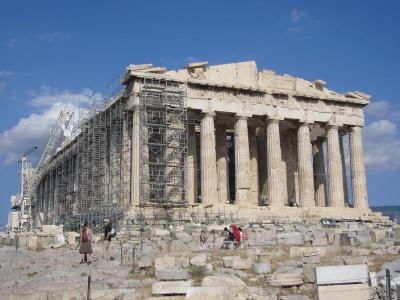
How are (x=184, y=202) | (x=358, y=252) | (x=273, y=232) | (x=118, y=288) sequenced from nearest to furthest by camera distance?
(x=118, y=288), (x=358, y=252), (x=273, y=232), (x=184, y=202)

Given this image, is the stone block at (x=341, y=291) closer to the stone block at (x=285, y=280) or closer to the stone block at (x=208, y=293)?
A: the stone block at (x=208, y=293)

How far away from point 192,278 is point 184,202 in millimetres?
19828

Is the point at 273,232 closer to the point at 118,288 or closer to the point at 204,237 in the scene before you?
the point at 204,237

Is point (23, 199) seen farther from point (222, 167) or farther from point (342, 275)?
point (342, 275)

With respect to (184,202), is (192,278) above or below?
below

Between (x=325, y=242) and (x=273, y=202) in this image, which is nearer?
(x=325, y=242)

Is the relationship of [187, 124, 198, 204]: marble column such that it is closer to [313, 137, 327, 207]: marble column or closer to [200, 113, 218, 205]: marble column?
[200, 113, 218, 205]: marble column

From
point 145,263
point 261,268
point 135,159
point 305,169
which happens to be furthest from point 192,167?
point 261,268

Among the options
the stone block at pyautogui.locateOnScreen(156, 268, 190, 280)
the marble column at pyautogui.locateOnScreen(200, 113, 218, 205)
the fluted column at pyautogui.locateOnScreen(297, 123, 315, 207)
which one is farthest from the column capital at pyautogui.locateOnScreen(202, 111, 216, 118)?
the stone block at pyautogui.locateOnScreen(156, 268, 190, 280)

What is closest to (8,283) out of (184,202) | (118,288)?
(118,288)

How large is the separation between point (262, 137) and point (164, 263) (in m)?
30.0

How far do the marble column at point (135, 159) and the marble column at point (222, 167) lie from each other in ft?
23.3

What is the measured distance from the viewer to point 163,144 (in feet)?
116

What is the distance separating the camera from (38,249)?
24.6 metres
